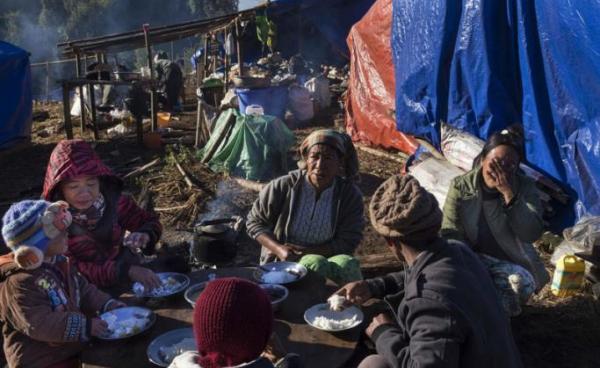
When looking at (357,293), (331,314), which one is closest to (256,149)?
(357,293)

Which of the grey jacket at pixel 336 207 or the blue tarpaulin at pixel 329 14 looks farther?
the blue tarpaulin at pixel 329 14

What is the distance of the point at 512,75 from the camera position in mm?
6223

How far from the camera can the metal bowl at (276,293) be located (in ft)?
8.90

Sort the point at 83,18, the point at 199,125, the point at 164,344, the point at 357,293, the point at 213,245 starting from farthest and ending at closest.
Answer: the point at 83,18
the point at 199,125
the point at 213,245
the point at 357,293
the point at 164,344

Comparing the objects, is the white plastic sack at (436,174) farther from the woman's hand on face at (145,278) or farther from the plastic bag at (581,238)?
the woman's hand on face at (145,278)

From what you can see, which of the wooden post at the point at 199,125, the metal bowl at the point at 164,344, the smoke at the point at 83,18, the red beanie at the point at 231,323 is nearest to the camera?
the red beanie at the point at 231,323

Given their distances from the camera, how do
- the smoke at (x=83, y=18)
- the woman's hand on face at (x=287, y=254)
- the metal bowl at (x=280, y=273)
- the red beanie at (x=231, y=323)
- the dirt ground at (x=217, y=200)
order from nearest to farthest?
the red beanie at (x=231, y=323), the metal bowl at (x=280, y=273), the woman's hand on face at (x=287, y=254), the dirt ground at (x=217, y=200), the smoke at (x=83, y=18)

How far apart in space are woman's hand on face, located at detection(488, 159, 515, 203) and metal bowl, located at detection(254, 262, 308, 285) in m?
1.51

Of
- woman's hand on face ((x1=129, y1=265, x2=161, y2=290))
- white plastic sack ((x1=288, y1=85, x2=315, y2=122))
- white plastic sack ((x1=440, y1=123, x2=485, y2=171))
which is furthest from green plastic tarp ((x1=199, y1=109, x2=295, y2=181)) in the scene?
woman's hand on face ((x1=129, y1=265, x2=161, y2=290))

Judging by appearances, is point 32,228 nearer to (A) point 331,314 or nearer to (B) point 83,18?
(A) point 331,314

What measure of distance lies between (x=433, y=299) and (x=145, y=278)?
163 centimetres

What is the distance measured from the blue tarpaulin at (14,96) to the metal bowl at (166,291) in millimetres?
8823

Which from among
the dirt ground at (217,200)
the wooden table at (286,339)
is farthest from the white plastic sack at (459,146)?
the wooden table at (286,339)

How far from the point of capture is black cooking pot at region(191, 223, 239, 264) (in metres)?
4.16
